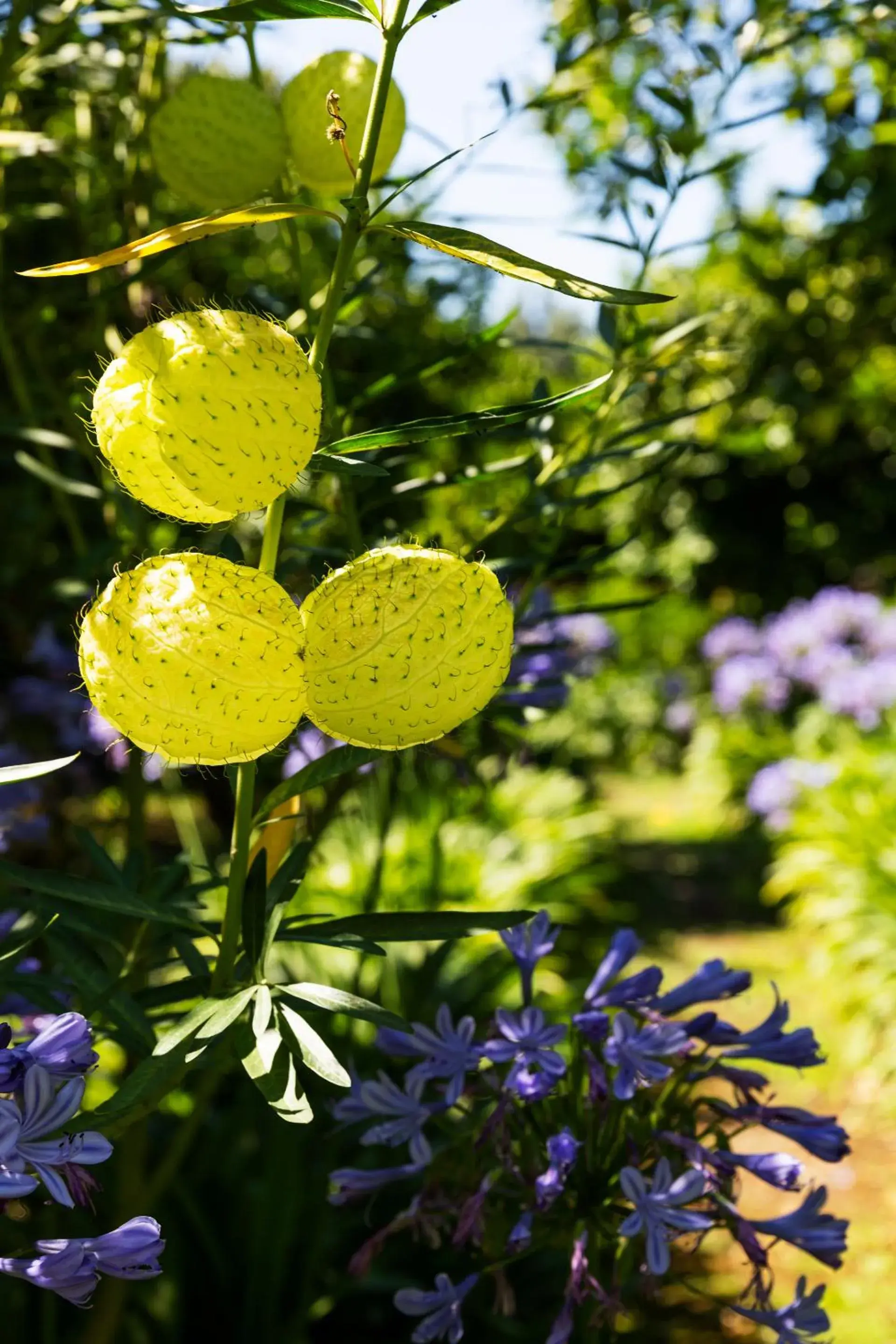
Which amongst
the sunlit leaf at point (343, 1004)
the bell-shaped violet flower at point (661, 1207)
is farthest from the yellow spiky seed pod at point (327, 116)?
the bell-shaped violet flower at point (661, 1207)

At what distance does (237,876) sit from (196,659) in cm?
22

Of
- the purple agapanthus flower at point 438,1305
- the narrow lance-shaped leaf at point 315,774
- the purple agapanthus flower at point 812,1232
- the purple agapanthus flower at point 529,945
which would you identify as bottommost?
the purple agapanthus flower at point 438,1305

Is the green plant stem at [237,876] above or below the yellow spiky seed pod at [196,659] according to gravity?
below

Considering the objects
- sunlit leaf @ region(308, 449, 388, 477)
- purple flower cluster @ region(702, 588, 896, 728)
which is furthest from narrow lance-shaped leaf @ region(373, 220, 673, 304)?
purple flower cluster @ region(702, 588, 896, 728)

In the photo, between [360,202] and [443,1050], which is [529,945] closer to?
[443,1050]

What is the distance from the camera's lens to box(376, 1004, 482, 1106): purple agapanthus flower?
984 mm

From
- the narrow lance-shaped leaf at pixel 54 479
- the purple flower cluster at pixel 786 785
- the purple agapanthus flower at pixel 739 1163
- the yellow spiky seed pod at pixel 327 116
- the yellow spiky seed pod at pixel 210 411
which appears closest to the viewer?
the yellow spiky seed pod at pixel 210 411

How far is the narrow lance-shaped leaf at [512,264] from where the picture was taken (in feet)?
1.98

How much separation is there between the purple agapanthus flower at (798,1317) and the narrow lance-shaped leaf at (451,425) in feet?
2.57

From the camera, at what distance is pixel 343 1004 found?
759mm

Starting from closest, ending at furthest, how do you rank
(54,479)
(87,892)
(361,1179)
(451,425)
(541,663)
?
1. (451,425)
2. (87,892)
3. (361,1179)
4. (54,479)
5. (541,663)

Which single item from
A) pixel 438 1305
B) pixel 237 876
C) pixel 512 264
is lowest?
pixel 438 1305

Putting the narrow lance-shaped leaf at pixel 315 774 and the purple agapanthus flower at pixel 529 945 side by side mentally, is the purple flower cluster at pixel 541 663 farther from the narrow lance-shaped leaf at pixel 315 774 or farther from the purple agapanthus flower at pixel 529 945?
the narrow lance-shaped leaf at pixel 315 774

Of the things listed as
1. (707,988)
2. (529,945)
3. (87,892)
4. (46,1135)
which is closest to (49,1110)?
(46,1135)
